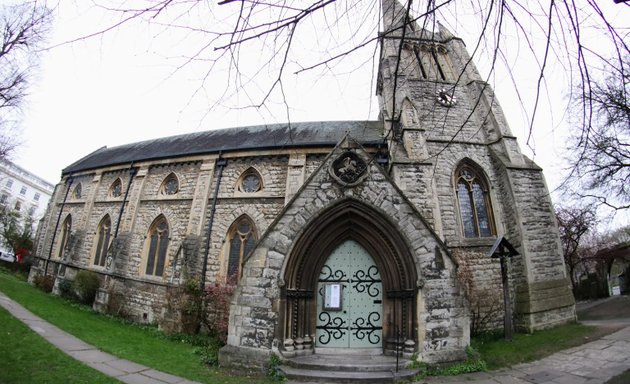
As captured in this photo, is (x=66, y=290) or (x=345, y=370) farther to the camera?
(x=66, y=290)

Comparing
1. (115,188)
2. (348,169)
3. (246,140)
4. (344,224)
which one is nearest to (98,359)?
(344,224)

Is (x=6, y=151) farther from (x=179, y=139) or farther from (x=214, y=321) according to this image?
(x=214, y=321)

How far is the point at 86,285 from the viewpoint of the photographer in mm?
14352

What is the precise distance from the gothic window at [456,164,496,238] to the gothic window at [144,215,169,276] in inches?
501

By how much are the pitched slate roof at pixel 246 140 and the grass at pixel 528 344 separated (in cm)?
778

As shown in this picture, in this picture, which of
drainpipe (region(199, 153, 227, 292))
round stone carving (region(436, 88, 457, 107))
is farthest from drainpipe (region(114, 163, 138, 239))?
round stone carving (region(436, 88, 457, 107))

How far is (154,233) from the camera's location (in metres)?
14.3

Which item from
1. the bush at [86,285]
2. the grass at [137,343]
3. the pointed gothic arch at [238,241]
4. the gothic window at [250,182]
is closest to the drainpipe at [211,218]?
the pointed gothic arch at [238,241]

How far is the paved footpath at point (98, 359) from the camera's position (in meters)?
5.89

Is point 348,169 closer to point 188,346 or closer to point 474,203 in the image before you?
point 474,203

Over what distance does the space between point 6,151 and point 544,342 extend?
23470mm

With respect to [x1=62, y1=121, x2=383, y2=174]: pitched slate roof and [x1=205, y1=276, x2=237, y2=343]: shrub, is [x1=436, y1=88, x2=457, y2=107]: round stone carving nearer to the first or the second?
[x1=62, y1=121, x2=383, y2=174]: pitched slate roof

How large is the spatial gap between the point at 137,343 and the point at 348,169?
8111mm

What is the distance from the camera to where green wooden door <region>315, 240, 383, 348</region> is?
702 cm
